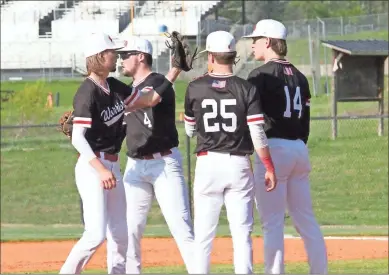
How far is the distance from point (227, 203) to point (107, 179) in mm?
980

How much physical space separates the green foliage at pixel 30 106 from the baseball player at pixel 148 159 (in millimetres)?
18311

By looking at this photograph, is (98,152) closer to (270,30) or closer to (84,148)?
(84,148)

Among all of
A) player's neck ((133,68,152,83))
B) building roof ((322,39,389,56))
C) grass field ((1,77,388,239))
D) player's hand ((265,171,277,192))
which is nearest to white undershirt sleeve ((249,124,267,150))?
player's hand ((265,171,277,192))

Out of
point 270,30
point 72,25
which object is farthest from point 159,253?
point 72,25

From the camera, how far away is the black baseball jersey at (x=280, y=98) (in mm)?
8531

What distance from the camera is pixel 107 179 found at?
7867 mm

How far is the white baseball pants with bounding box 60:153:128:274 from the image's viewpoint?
26.2 feet

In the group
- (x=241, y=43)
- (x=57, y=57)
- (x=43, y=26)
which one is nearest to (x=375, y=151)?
(x=241, y=43)

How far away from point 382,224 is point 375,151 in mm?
2775

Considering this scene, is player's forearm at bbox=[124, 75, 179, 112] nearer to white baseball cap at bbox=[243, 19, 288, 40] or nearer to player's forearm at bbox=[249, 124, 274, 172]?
white baseball cap at bbox=[243, 19, 288, 40]

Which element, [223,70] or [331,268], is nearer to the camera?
[223,70]

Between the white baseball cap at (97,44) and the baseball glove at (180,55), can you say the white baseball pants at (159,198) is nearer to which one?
the baseball glove at (180,55)

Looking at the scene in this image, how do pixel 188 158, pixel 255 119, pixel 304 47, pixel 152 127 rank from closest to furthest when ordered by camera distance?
1. pixel 255 119
2. pixel 152 127
3. pixel 188 158
4. pixel 304 47

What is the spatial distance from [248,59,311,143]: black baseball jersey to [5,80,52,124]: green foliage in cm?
1920
